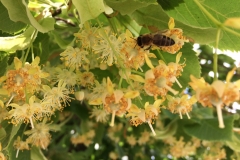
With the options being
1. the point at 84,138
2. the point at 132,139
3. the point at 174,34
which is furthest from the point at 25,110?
the point at 132,139

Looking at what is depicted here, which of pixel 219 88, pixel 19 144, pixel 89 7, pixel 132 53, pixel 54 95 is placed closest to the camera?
pixel 219 88

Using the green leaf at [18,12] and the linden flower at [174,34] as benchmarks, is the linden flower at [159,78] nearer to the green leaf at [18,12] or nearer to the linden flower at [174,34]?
the linden flower at [174,34]

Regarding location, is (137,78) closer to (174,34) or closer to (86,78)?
(174,34)

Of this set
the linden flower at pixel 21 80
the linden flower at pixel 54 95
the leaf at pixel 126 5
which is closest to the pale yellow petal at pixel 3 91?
the linden flower at pixel 21 80

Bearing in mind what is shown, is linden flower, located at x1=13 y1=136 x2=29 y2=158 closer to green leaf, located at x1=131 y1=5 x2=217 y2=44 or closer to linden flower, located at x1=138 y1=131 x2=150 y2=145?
green leaf, located at x1=131 y1=5 x2=217 y2=44

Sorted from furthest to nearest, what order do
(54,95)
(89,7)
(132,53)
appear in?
(54,95)
(132,53)
(89,7)
